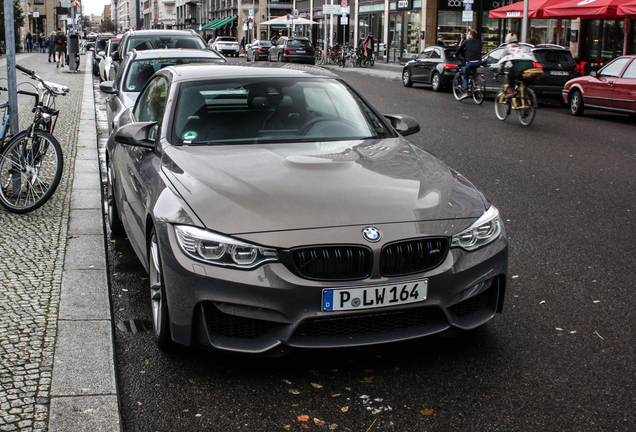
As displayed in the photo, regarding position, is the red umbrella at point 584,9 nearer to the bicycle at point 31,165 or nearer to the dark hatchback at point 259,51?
the bicycle at point 31,165

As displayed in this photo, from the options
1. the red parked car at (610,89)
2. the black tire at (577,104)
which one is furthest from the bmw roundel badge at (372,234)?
the black tire at (577,104)

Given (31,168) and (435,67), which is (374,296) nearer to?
(31,168)

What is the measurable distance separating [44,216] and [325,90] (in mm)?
2918

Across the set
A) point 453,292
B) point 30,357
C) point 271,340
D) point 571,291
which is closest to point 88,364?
point 30,357

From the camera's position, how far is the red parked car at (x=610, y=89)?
14756mm

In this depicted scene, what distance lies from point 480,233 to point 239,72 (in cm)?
229

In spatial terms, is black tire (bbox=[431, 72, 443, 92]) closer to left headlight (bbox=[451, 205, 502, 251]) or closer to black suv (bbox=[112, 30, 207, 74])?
black suv (bbox=[112, 30, 207, 74])

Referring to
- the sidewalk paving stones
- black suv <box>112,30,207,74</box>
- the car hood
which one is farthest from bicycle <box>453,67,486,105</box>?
the car hood

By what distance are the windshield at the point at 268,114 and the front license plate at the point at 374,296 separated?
1.58 meters

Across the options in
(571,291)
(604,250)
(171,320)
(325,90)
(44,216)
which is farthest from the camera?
(44,216)

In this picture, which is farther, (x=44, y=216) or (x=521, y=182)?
(x=521, y=182)

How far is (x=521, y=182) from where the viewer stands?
27.7ft

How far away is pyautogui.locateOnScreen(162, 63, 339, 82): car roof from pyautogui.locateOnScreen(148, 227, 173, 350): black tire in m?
1.53

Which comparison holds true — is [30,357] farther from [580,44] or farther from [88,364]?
[580,44]
